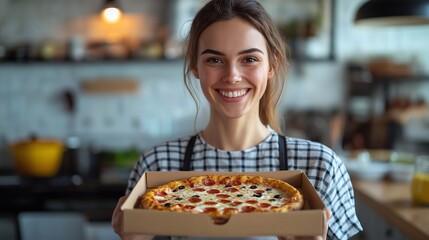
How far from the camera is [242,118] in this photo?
149cm

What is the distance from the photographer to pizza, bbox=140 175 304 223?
1139mm

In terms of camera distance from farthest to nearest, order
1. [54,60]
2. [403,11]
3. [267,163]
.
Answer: [54,60] < [403,11] < [267,163]

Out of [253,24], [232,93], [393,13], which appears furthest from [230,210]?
[393,13]

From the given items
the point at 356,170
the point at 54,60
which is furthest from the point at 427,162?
the point at 54,60

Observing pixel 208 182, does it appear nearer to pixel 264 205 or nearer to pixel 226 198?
pixel 226 198

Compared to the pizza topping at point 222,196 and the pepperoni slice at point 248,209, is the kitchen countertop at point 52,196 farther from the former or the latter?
the pepperoni slice at point 248,209

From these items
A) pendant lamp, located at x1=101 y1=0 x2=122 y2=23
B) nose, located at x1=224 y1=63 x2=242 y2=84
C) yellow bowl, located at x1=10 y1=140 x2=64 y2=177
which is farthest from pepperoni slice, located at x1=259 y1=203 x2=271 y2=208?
yellow bowl, located at x1=10 y1=140 x2=64 y2=177

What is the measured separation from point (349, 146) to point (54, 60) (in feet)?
7.89

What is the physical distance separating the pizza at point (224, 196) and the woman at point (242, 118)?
154 millimetres

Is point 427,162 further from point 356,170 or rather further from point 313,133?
point 313,133

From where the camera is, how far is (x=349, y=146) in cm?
449

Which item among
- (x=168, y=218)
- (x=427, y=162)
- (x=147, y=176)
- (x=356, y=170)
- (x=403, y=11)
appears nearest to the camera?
(x=168, y=218)

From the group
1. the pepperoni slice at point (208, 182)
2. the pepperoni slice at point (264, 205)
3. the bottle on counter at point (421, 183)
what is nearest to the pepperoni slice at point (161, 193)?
the pepperoni slice at point (208, 182)

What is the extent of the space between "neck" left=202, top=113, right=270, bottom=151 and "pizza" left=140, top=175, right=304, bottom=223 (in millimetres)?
190
